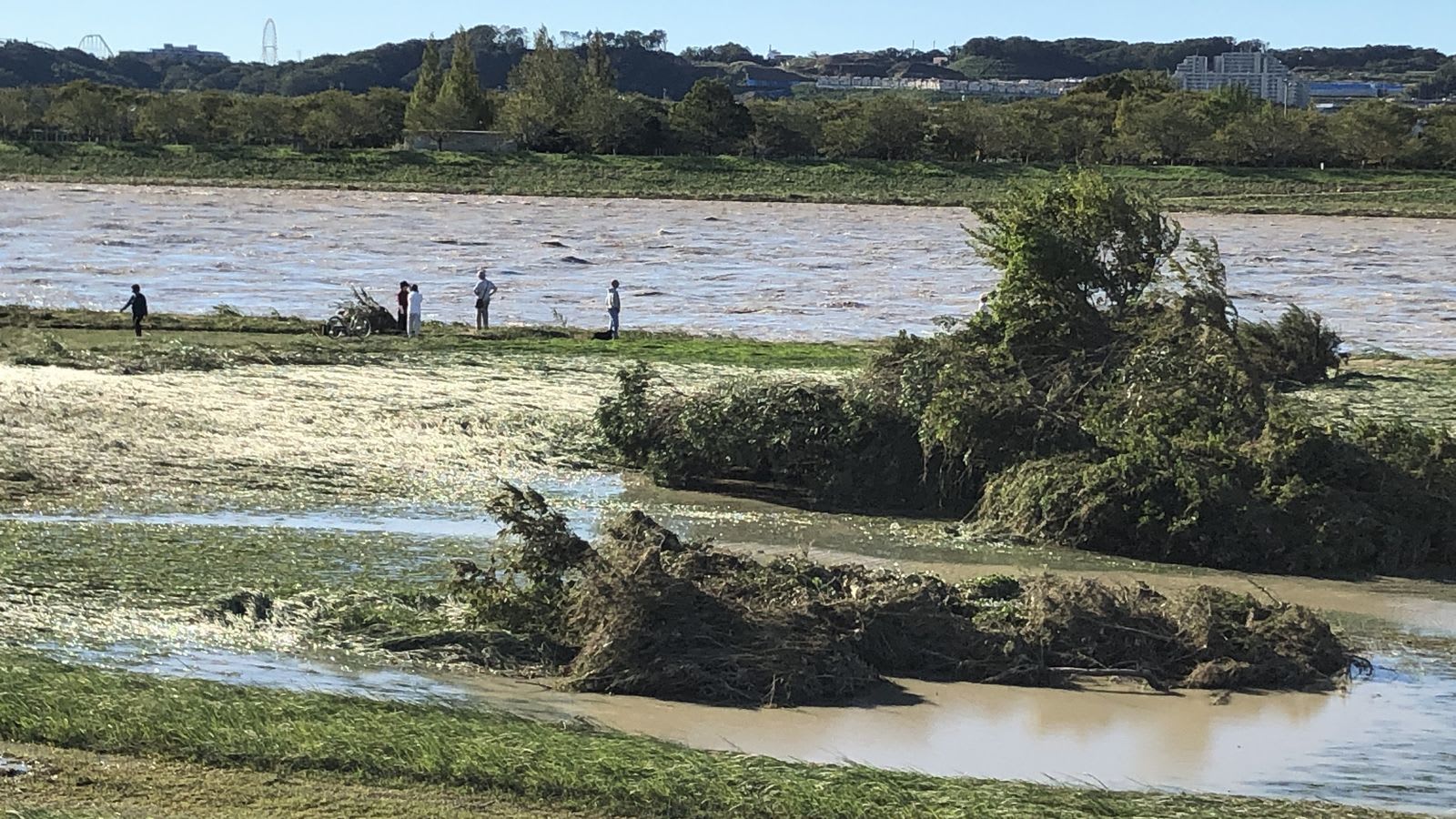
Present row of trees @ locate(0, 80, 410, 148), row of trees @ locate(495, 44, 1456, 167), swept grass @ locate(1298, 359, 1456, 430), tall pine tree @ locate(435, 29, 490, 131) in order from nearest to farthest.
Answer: swept grass @ locate(1298, 359, 1456, 430) < row of trees @ locate(495, 44, 1456, 167) < row of trees @ locate(0, 80, 410, 148) < tall pine tree @ locate(435, 29, 490, 131)

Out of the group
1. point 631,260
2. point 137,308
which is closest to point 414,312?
point 137,308

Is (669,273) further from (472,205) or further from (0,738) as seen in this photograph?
(0,738)

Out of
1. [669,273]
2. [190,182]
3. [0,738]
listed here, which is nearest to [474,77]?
[190,182]

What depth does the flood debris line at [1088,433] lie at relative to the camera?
16.4 metres

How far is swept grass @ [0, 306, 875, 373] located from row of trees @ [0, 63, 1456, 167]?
242 feet

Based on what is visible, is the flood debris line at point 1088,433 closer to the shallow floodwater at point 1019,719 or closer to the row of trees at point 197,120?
the shallow floodwater at point 1019,719

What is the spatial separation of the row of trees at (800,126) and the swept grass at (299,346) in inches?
2907

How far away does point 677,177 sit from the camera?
311 feet

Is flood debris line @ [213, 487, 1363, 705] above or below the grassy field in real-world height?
below

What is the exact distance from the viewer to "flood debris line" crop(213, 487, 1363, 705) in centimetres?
1140

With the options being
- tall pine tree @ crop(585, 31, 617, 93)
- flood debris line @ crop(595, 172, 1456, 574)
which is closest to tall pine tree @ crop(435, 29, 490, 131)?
tall pine tree @ crop(585, 31, 617, 93)

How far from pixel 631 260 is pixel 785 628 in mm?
40547

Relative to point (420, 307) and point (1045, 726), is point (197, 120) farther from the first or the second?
point (1045, 726)

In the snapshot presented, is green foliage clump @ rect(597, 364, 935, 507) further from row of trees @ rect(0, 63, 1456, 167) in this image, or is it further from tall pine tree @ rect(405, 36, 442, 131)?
tall pine tree @ rect(405, 36, 442, 131)
